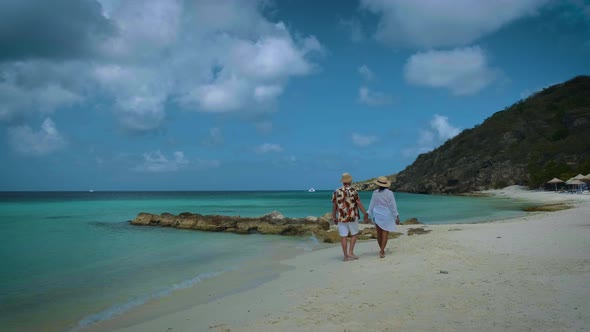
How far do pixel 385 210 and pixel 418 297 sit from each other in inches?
162

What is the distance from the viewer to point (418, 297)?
576 cm

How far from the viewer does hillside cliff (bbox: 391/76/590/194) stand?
73250 millimetres

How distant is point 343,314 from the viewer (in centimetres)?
532

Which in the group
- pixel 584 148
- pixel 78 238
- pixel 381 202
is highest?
pixel 584 148

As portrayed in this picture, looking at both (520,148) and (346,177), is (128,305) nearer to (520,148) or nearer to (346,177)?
(346,177)

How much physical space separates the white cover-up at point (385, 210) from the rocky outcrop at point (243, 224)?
982 centimetres

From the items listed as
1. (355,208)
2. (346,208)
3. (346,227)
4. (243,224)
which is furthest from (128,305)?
(243,224)

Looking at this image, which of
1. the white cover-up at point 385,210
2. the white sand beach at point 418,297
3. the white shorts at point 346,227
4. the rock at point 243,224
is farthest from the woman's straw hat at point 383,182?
the rock at point 243,224

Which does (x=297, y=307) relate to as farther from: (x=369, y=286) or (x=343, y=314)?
(x=369, y=286)

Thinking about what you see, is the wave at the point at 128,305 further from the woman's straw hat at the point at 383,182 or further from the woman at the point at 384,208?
the woman's straw hat at the point at 383,182

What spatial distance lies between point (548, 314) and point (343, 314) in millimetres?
2497

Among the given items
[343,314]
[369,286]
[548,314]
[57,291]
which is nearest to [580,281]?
[548,314]

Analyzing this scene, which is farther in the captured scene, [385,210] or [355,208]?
[355,208]

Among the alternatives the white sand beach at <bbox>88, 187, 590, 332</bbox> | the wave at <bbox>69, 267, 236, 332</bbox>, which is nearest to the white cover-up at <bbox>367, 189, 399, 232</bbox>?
the white sand beach at <bbox>88, 187, 590, 332</bbox>
